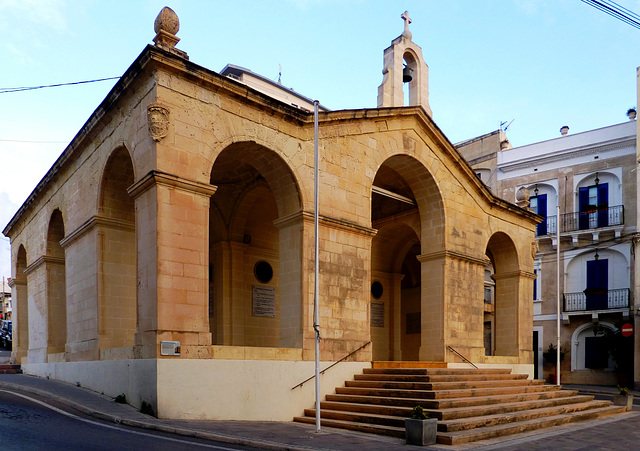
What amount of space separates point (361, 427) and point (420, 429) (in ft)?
5.92

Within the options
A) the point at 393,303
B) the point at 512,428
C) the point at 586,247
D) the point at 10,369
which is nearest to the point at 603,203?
the point at 586,247

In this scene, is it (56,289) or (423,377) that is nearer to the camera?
(423,377)

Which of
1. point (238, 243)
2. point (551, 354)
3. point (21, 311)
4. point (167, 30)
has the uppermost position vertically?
point (167, 30)

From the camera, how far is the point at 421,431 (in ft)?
32.4

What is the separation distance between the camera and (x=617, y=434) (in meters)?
12.1

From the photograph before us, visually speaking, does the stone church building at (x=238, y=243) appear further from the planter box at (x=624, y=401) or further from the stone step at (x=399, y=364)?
the planter box at (x=624, y=401)

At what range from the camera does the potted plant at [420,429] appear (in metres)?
9.91

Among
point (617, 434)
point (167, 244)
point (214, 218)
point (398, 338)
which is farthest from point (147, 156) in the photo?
point (398, 338)

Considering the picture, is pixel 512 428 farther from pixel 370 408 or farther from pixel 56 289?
pixel 56 289

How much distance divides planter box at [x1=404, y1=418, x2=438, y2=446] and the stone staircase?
0.96ft

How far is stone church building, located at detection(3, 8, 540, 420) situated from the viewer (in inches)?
446

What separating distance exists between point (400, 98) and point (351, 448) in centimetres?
1154

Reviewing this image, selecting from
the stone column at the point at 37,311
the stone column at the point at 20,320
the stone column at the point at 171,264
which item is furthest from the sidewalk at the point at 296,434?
the stone column at the point at 20,320

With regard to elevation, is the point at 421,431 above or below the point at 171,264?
below
